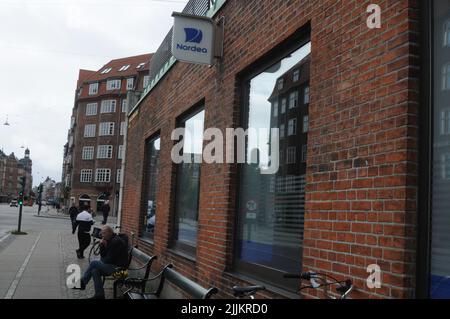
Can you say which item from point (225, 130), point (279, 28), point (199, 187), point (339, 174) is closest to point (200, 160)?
point (199, 187)

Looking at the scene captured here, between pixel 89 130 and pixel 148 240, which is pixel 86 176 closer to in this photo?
pixel 89 130

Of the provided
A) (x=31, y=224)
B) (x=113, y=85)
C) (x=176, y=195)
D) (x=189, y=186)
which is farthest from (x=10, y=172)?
(x=189, y=186)

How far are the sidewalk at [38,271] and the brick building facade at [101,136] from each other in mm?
43805

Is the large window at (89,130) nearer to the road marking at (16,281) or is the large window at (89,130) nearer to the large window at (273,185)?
the road marking at (16,281)

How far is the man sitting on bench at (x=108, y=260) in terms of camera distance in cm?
834

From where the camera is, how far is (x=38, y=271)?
1145 centimetres

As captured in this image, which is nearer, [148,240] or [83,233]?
[148,240]

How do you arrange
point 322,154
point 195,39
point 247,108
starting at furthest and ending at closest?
point 195,39
point 247,108
point 322,154

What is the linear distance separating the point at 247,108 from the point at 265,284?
2.14m

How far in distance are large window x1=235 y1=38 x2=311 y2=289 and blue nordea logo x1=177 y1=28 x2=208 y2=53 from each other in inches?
37.7

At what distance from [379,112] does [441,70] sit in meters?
0.47

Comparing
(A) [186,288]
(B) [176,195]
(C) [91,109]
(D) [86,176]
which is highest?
(C) [91,109]

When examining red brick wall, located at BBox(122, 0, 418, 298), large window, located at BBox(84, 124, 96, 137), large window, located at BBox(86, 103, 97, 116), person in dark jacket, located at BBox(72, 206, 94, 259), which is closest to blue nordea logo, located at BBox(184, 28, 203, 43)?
red brick wall, located at BBox(122, 0, 418, 298)

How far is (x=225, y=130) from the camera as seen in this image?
6336 mm
